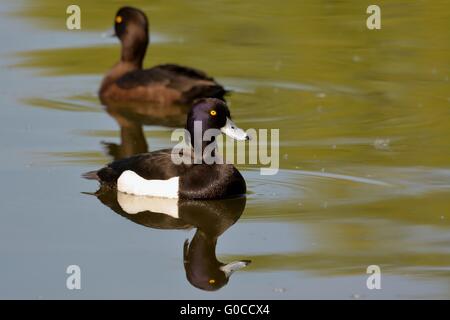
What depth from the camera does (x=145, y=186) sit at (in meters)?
12.0

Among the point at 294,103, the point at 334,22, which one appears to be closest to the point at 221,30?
the point at 334,22

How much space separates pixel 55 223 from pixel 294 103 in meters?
5.44

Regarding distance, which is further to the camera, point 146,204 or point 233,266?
point 146,204

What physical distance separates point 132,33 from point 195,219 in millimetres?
6391

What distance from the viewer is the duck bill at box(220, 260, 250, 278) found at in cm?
967

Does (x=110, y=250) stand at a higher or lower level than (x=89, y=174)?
lower

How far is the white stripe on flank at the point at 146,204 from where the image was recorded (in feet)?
38.0

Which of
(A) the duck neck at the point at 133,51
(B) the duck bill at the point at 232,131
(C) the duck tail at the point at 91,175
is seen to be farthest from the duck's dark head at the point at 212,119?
(A) the duck neck at the point at 133,51

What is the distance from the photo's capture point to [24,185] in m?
12.1

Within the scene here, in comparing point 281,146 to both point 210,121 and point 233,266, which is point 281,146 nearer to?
point 210,121

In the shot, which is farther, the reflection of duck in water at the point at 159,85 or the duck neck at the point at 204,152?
the reflection of duck in water at the point at 159,85

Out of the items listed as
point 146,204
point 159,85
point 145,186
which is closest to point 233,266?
point 146,204

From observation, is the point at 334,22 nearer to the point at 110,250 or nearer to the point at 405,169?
the point at 405,169

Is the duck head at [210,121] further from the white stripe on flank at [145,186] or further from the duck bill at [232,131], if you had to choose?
the white stripe on flank at [145,186]
